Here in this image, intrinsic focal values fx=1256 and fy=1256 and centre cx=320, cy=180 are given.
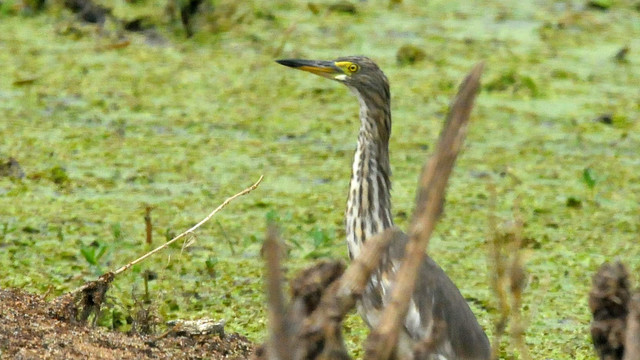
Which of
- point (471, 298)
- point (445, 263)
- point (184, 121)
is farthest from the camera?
point (184, 121)

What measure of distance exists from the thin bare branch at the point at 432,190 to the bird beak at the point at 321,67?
2760 millimetres

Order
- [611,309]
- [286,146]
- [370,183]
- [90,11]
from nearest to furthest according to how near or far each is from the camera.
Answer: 1. [611,309]
2. [370,183]
3. [286,146]
4. [90,11]

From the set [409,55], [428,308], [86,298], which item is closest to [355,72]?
[428,308]

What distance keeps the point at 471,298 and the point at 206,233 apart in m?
1.29

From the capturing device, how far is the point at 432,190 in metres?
2.04

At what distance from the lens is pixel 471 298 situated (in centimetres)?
515

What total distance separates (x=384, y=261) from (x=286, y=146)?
9.92ft

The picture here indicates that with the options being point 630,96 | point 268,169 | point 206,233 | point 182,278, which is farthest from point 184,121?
point 630,96

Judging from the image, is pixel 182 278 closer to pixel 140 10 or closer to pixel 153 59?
pixel 153 59

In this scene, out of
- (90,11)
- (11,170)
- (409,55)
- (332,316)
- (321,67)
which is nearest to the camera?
(332,316)

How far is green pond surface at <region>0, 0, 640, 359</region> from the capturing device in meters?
5.21

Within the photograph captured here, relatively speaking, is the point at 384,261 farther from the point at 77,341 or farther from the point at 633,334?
the point at 633,334

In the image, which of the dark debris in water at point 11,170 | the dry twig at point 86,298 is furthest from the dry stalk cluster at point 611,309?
the dark debris in water at point 11,170

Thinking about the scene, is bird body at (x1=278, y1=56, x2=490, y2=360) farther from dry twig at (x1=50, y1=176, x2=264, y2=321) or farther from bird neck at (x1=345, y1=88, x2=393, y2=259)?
dry twig at (x1=50, y1=176, x2=264, y2=321)
